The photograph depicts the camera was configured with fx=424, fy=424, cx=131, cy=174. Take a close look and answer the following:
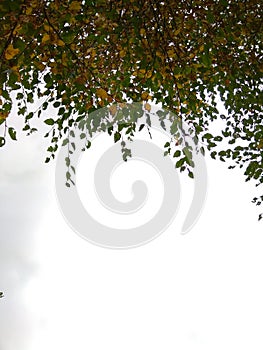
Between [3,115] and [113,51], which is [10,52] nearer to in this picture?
[3,115]

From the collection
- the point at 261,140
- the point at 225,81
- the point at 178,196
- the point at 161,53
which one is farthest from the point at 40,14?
Answer: the point at 261,140

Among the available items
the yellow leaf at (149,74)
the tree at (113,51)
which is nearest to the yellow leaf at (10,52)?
the tree at (113,51)

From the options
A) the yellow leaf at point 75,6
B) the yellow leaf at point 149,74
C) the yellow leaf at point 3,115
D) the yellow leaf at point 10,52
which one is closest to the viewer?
the yellow leaf at point 10,52

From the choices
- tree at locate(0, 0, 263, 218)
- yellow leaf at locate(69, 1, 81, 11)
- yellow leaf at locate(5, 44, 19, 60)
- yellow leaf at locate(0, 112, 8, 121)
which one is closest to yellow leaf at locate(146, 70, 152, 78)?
tree at locate(0, 0, 263, 218)

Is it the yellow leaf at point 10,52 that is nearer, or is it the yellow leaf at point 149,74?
the yellow leaf at point 10,52

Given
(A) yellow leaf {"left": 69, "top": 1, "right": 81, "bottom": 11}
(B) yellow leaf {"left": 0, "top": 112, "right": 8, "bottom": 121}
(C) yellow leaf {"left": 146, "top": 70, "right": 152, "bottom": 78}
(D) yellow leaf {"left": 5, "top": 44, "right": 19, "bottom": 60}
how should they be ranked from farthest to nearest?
(C) yellow leaf {"left": 146, "top": 70, "right": 152, "bottom": 78}, (B) yellow leaf {"left": 0, "top": 112, "right": 8, "bottom": 121}, (A) yellow leaf {"left": 69, "top": 1, "right": 81, "bottom": 11}, (D) yellow leaf {"left": 5, "top": 44, "right": 19, "bottom": 60}

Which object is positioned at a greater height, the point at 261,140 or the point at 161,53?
the point at 261,140

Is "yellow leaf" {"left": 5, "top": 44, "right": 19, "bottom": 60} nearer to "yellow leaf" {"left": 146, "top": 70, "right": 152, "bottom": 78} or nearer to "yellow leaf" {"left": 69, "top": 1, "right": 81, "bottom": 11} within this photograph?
"yellow leaf" {"left": 69, "top": 1, "right": 81, "bottom": 11}

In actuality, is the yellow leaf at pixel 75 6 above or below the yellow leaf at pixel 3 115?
above

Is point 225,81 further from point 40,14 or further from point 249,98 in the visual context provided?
point 40,14

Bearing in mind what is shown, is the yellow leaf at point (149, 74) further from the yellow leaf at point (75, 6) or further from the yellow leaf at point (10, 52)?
the yellow leaf at point (10, 52)

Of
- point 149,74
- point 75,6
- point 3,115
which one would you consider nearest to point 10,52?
point 75,6

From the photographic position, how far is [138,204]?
5531 millimetres

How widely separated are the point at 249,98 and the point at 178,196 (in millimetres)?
1679
